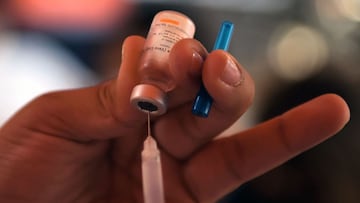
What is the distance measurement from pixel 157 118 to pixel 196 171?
0.09 meters

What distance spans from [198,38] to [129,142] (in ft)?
2.56

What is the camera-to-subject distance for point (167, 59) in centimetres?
64

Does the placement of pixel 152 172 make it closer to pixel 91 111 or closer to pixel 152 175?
pixel 152 175

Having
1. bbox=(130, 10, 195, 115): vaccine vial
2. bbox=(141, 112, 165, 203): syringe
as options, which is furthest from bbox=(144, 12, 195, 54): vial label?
bbox=(141, 112, 165, 203): syringe

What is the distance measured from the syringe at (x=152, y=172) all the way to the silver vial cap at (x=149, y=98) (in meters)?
0.04

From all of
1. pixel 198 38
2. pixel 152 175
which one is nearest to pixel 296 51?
pixel 198 38

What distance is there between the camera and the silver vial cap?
61 centimetres

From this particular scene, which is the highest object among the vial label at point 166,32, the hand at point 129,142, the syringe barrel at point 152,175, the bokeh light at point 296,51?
the bokeh light at point 296,51

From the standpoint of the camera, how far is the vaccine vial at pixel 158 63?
0.62 meters

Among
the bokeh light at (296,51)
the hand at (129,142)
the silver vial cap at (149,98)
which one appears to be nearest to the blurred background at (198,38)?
the bokeh light at (296,51)

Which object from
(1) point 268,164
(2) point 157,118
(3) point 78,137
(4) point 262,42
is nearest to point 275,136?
(1) point 268,164

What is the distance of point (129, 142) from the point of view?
752mm

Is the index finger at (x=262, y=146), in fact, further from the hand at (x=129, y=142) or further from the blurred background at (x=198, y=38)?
the blurred background at (x=198, y=38)

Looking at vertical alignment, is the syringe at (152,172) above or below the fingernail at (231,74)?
below
